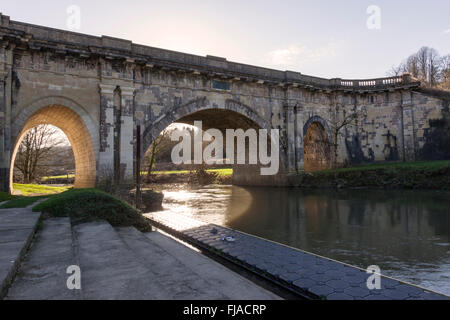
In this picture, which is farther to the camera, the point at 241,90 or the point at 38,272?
the point at 241,90

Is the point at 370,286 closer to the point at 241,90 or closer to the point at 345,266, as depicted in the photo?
the point at 345,266

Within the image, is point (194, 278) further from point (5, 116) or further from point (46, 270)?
point (5, 116)

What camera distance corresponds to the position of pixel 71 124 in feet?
53.4

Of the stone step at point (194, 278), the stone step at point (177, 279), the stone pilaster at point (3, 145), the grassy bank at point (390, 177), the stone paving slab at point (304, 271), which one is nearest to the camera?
the stone step at point (177, 279)

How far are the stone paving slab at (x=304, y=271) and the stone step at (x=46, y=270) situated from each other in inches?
99.4

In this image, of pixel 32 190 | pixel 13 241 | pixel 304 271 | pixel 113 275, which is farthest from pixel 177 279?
pixel 32 190

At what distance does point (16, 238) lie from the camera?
12.4 feet

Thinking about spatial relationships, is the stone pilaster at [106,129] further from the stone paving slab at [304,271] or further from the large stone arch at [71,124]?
the stone paving slab at [304,271]

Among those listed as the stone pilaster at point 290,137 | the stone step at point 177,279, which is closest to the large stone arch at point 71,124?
the stone step at point 177,279

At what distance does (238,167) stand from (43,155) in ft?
60.7

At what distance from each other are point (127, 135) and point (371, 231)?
12.5 m

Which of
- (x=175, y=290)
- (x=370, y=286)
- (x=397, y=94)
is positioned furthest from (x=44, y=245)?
(x=397, y=94)

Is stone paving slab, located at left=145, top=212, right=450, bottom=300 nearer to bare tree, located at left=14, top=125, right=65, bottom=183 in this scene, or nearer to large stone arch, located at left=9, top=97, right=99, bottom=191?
large stone arch, located at left=9, top=97, right=99, bottom=191

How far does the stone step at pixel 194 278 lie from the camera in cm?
272
